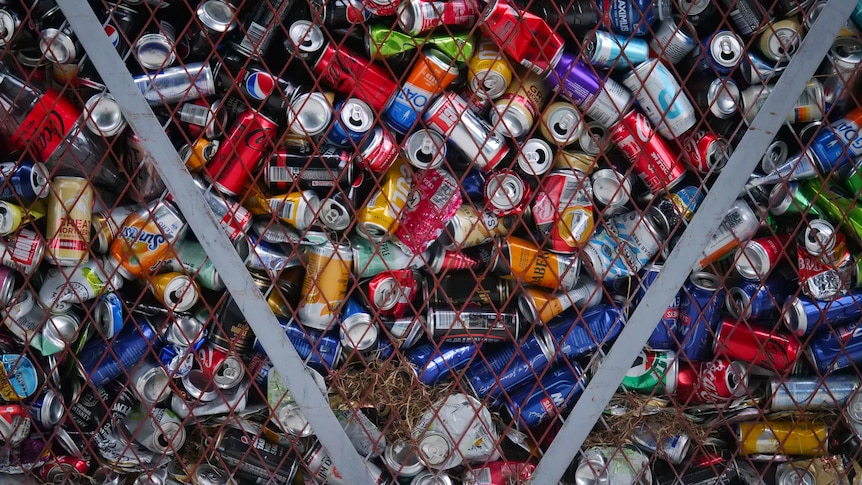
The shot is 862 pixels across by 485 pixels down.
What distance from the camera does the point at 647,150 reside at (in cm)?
186

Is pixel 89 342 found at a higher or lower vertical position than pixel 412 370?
lower

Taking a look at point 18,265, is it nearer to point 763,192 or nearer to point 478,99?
point 478,99

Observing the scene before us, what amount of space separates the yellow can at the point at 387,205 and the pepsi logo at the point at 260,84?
1.13 ft

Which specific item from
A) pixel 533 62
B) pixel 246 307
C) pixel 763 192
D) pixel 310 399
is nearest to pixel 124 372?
pixel 246 307

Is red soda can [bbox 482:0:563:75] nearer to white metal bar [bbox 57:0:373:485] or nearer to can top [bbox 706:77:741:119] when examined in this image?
can top [bbox 706:77:741:119]

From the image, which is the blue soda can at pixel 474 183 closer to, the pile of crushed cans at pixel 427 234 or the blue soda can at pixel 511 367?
the pile of crushed cans at pixel 427 234

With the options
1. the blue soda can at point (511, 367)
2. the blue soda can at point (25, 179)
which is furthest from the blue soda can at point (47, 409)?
the blue soda can at point (511, 367)

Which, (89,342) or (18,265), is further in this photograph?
(89,342)

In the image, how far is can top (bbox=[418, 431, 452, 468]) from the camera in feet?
6.05

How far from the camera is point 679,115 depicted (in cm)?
184

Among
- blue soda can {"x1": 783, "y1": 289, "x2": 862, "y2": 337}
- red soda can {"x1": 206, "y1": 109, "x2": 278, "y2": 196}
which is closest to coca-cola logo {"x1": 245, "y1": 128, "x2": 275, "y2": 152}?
red soda can {"x1": 206, "y1": 109, "x2": 278, "y2": 196}

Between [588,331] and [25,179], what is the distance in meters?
1.39

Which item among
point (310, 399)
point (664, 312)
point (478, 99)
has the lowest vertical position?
point (310, 399)

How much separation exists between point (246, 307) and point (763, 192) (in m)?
1.31
